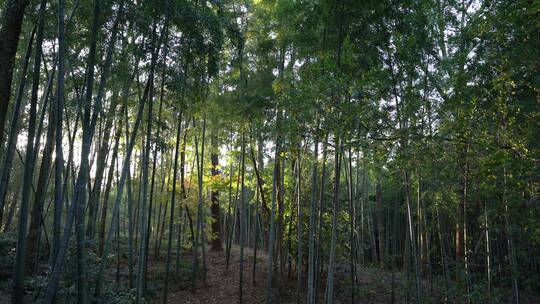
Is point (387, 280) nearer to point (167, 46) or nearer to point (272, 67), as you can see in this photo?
point (272, 67)

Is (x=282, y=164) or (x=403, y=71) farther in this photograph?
(x=282, y=164)

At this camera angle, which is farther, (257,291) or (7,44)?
(257,291)

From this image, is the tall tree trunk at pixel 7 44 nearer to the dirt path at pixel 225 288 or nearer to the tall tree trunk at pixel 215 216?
the dirt path at pixel 225 288

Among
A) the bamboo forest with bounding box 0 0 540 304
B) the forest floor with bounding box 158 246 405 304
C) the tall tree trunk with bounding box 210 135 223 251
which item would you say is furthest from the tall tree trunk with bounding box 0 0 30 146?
the tall tree trunk with bounding box 210 135 223 251

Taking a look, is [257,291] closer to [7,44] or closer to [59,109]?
[59,109]

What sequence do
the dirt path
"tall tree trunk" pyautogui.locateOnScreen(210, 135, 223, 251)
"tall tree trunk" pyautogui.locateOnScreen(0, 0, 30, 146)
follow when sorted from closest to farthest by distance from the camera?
"tall tree trunk" pyautogui.locateOnScreen(0, 0, 30, 146) < the dirt path < "tall tree trunk" pyautogui.locateOnScreen(210, 135, 223, 251)

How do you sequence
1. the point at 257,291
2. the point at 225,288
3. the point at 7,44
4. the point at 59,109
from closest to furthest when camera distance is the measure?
the point at 59,109 < the point at 7,44 < the point at 257,291 < the point at 225,288

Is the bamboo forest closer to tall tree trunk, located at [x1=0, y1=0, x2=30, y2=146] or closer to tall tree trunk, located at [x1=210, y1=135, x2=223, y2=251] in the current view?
tall tree trunk, located at [x1=0, y1=0, x2=30, y2=146]

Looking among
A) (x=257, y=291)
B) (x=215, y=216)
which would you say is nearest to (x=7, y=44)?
(x=257, y=291)

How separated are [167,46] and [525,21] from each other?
4.13m

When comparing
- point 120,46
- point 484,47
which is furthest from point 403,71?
point 120,46

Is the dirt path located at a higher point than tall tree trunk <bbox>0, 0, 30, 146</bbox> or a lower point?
lower

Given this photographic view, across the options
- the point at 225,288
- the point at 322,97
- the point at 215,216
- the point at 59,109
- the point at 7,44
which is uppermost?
the point at 7,44

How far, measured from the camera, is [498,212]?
4.59 meters
